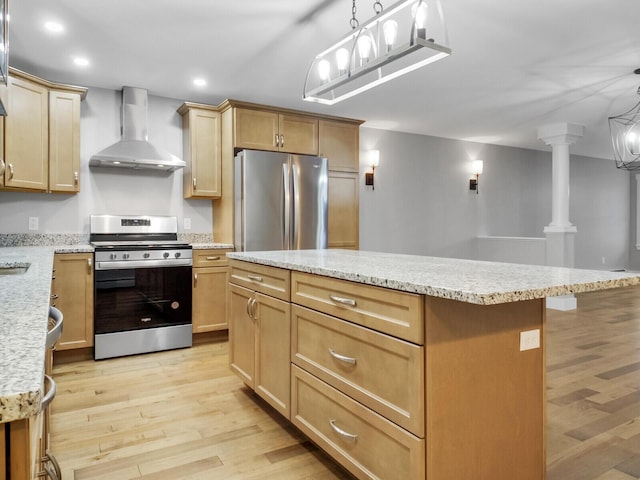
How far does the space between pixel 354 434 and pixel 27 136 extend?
10.9 ft

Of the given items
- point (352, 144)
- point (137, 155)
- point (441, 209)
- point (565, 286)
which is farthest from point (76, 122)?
point (441, 209)

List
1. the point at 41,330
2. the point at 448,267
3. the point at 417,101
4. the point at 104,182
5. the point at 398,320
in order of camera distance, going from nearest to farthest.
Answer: the point at 41,330 → the point at 398,320 → the point at 448,267 → the point at 104,182 → the point at 417,101

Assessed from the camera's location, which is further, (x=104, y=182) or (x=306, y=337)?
(x=104, y=182)

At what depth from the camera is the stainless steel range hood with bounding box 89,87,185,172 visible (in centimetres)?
381

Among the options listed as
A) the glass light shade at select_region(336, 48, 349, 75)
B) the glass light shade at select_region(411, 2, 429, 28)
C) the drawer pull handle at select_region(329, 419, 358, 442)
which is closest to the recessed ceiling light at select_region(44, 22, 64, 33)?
the glass light shade at select_region(336, 48, 349, 75)

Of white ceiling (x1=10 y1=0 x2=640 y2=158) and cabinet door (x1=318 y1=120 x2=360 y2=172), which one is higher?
white ceiling (x1=10 y1=0 x2=640 y2=158)

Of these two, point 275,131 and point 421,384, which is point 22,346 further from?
point 275,131

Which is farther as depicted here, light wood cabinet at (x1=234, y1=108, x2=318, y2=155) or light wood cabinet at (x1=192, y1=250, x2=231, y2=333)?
light wood cabinet at (x1=234, y1=108, x2=318, y2=155)

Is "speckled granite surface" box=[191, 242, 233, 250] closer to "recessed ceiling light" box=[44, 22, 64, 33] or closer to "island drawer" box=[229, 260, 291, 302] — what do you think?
"island drawer" box=[229, 260, 291, 302]

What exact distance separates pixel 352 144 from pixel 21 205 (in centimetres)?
318

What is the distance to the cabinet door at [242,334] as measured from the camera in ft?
8.26

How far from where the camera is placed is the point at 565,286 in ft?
4.33

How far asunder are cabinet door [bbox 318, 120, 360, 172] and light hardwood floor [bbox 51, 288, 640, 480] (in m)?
2.31

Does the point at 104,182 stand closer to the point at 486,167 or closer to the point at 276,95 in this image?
the point at 276,95
